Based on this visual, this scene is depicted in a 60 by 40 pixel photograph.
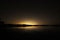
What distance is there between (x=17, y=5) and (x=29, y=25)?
312 mm

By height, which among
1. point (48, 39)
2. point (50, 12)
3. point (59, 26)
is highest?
point (50, 12)

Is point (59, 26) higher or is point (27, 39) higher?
point (59, 26)

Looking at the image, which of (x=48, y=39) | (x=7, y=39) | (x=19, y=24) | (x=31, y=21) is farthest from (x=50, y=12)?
(x=7, y=39)

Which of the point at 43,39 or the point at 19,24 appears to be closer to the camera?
the point at 43,39

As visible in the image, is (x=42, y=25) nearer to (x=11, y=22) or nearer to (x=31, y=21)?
(x=31, y=21)

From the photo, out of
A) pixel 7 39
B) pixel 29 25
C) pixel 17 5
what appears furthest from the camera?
pixel 17 5

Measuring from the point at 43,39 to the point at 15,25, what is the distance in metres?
0.57

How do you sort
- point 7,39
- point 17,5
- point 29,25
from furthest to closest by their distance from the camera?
point 17,5 < point 29,25 < point 7,39

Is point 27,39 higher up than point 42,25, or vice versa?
point 42,25

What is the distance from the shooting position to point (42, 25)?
4.17 ft

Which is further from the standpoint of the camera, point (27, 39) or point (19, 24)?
point (19, 24)

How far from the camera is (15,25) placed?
123 centimetres

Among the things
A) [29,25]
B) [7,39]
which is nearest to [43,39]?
[7,39]

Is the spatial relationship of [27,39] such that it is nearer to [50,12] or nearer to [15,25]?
[15,25]
